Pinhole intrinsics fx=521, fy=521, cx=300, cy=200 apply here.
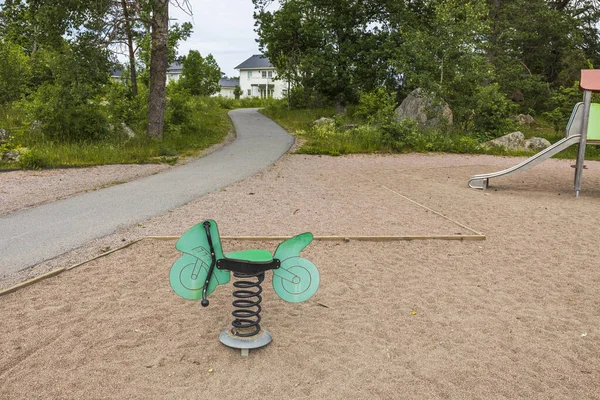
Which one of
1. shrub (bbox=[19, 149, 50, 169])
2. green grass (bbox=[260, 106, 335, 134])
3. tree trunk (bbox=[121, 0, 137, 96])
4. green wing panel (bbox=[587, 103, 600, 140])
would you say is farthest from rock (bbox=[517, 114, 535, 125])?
shrub (bbox=[19, 149, 50, 169])

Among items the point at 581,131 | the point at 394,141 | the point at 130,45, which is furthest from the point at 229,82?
the point at 581,131

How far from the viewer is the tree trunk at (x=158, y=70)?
14742 millimetres

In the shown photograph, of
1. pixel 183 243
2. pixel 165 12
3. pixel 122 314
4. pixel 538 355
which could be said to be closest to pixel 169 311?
pixel 122 314

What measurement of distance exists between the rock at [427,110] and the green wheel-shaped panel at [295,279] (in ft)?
53.2

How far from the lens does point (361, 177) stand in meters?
11.8

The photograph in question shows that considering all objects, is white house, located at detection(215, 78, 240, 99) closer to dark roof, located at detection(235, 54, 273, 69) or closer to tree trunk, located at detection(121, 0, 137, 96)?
dark roof, located at detection(235, 54, 273, 69)

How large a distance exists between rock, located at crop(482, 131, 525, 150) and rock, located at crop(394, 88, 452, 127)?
183cm

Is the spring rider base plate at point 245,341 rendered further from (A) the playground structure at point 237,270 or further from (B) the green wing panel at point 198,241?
(B) the green wing panel at point 198,241

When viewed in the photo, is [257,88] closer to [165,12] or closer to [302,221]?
[165,12]

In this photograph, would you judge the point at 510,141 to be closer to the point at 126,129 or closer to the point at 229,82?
the point at 126,129

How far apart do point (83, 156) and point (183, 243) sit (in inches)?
398

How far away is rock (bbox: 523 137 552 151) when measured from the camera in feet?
62.0

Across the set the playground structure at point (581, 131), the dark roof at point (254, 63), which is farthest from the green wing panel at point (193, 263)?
the dark roof at point (254, 63)

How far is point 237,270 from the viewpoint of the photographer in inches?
134
